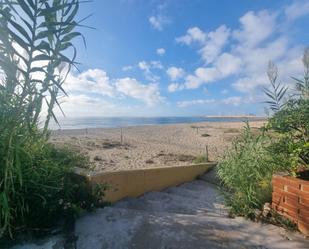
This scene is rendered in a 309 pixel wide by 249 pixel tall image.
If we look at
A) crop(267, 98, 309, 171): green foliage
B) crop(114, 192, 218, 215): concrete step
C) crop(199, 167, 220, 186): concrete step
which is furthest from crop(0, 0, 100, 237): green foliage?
crop(199, 167, 220, 186): concrete step

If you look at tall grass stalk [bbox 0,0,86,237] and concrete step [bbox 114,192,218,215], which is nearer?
tall grass stalk [bbox 0,0,86,237]

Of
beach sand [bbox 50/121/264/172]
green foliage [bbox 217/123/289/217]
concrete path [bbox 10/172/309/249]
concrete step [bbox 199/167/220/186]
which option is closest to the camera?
concrete path [bbox 10/172/309/249]

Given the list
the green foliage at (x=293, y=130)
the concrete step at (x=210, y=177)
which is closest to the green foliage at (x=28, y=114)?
the green foliage at (x=293, y=130)

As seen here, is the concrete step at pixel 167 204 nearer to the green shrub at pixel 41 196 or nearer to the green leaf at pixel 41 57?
the green shrub at pixel 41 196

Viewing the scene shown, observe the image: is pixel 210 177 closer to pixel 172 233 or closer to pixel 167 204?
pixel 167 204

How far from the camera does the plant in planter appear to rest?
2320mm

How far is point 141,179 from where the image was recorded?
181 inches

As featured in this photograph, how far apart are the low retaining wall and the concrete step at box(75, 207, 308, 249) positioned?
76 cm

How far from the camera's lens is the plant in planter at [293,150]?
232 cm

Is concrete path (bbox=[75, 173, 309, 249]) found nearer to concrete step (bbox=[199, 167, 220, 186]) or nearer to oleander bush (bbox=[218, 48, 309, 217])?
oleander bush (bbox=[218, 48, 309, 217])

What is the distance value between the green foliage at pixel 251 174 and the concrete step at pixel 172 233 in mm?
275

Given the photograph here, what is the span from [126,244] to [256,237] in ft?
4.02

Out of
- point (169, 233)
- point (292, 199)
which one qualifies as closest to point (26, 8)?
point (169, 233)

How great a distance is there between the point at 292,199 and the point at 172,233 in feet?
4.08
